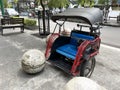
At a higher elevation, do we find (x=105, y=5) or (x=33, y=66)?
(x=105, y=5)

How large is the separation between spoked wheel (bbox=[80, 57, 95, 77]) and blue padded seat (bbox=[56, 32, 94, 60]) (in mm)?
378

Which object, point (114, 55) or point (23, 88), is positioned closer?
point (23, 88)

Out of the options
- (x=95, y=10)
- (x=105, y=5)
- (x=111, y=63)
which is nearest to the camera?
(x=95, y=10)

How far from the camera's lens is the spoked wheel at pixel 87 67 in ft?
11.4

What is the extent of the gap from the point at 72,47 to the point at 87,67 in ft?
2.72

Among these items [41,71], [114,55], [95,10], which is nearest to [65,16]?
[95,10]

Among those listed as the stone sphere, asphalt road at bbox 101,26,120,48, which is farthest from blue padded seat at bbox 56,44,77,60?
asphalt road at bbox 101,26,120,48

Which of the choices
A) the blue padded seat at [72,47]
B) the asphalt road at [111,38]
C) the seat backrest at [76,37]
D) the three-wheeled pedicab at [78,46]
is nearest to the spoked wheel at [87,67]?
the three-wheeled pedicab at [78,46]

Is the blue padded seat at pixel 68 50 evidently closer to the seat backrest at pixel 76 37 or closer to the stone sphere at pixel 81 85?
the seat backrest at pixel 76 37

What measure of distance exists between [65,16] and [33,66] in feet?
5.39

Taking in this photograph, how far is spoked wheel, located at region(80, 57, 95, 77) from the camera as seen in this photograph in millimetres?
3488

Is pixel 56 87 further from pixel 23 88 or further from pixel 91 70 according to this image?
pixel 91 70

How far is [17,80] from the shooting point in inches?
142

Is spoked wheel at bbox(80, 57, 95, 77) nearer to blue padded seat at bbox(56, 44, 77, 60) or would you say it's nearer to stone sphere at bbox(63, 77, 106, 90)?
blue padded seat at bbox(56, 44, 77, 60)
